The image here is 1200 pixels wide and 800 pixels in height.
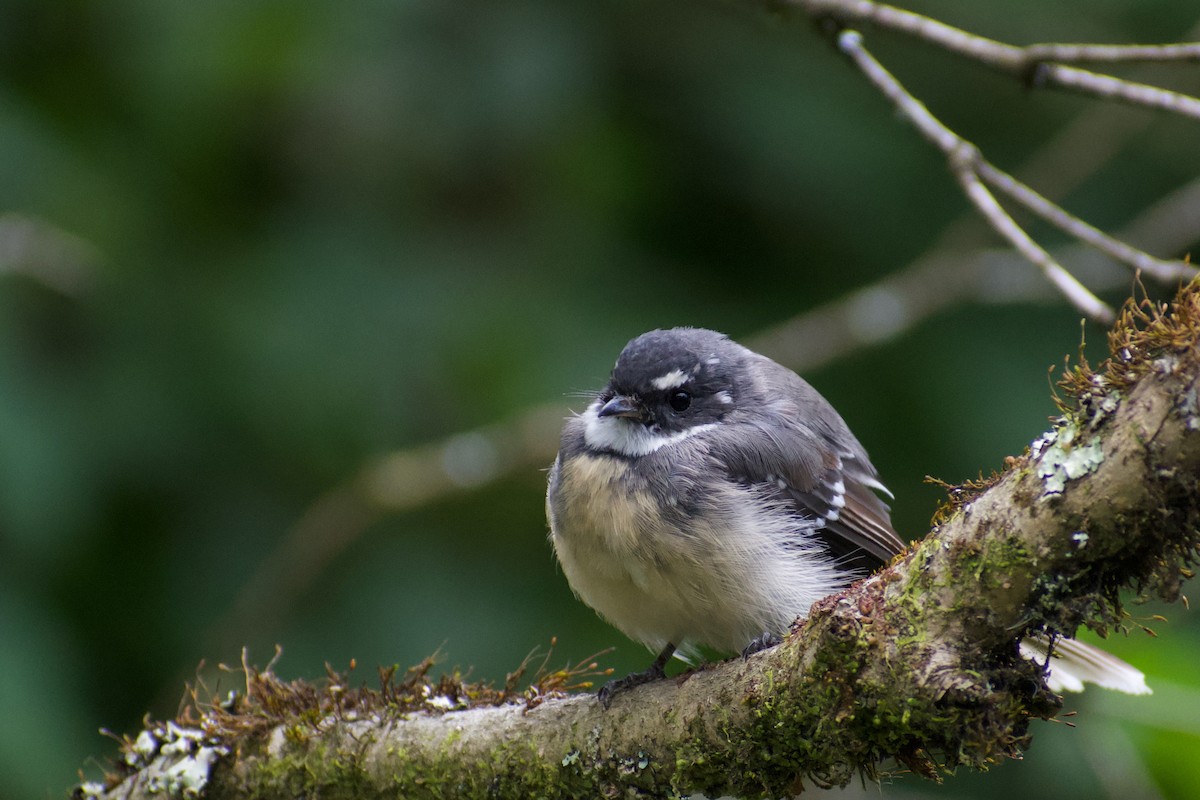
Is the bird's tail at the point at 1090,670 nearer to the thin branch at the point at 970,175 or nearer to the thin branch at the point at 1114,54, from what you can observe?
the thin branch at the point at 970,175

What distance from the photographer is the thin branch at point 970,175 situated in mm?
3695

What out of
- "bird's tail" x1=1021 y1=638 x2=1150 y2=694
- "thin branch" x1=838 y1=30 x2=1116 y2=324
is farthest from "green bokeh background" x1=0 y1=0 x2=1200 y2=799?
"thin branch" x1=838 y1=30 x2=1116 y2=324

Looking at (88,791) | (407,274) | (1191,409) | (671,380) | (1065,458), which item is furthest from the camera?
(407,274)

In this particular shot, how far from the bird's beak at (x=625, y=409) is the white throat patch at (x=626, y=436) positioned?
23 mm

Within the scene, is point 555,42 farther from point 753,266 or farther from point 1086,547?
point 1086,547

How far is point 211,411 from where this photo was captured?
6176 millimetres

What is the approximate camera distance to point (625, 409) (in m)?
4.25

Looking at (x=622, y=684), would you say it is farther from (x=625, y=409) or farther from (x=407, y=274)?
(x=407, y=274)

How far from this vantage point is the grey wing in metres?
4.08

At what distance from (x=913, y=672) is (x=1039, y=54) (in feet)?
7.56

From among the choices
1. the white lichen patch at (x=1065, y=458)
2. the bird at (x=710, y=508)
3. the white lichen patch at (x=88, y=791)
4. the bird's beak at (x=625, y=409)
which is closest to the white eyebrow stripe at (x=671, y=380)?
the bird at (x=710, y=508)

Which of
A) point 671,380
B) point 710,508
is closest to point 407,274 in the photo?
point 671,380

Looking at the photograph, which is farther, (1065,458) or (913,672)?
(913,672)

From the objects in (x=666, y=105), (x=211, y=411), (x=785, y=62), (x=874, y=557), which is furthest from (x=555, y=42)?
(x=874, y=557)
